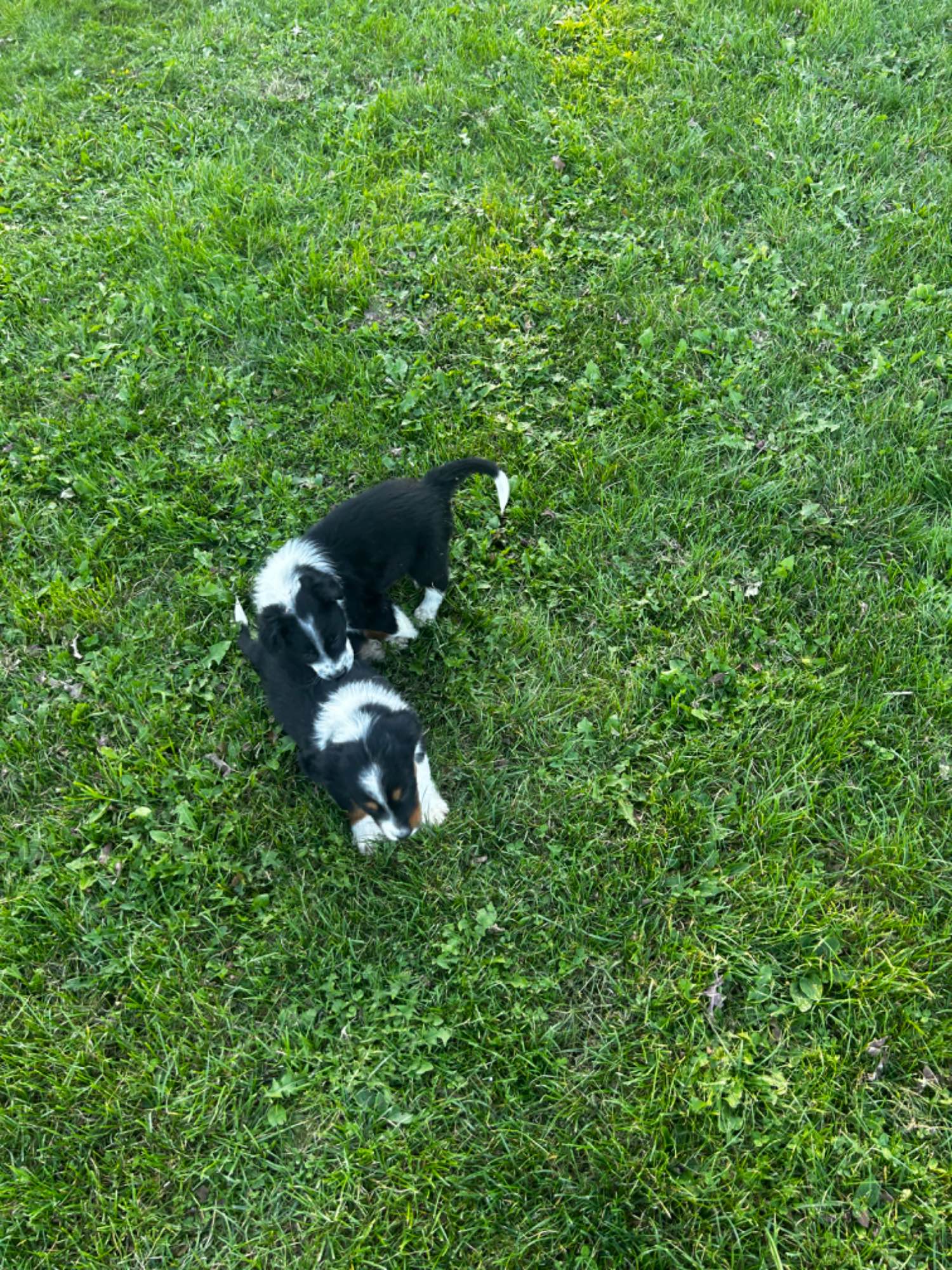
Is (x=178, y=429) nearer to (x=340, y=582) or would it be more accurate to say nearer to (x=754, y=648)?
(x=340, y=582)

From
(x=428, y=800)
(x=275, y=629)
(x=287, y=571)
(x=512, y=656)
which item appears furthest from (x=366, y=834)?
(x=287, y=571)

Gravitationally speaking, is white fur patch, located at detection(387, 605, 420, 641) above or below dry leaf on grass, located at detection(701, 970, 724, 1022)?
above

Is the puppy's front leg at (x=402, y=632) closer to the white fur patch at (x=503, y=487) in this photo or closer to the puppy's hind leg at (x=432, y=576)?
the puppy's hind leg at (x=432, y=576)

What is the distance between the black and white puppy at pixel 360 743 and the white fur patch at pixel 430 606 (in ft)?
1.44

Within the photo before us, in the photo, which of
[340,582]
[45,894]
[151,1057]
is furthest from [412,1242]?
[340,582]

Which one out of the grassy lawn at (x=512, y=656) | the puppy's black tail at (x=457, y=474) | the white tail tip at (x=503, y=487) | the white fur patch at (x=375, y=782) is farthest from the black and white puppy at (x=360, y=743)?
the white tail tip at (x=503, y=487)

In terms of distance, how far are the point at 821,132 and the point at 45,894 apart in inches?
236

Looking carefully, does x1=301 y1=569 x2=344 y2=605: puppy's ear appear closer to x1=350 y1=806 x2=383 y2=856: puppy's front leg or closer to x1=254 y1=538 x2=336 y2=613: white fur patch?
x1=254 y1=538 x2=336 y2=613: white fur patch

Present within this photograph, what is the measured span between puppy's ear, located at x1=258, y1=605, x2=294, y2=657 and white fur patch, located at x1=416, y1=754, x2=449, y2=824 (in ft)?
2.36

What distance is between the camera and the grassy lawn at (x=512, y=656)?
2.61 metres

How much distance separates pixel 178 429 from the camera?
4516mm

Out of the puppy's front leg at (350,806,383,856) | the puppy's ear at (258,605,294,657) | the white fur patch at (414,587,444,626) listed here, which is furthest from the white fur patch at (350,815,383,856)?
the white fur patch at (414,587,444,626)

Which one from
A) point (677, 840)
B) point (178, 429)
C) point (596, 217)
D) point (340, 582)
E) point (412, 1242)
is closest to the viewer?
point (412, 1242)

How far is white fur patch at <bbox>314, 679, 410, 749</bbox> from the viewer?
3.05 metres
